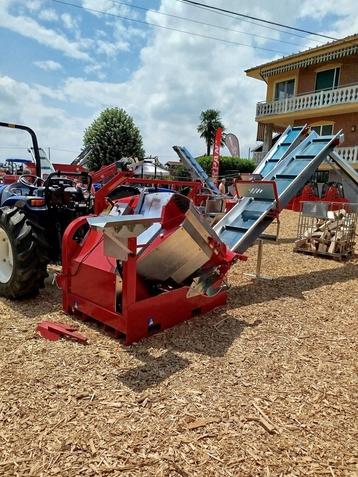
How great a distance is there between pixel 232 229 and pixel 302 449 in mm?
3579

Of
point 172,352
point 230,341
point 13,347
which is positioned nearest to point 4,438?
point 13,347

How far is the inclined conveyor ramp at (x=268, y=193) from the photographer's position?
5.35 metres

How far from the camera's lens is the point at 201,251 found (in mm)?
3672

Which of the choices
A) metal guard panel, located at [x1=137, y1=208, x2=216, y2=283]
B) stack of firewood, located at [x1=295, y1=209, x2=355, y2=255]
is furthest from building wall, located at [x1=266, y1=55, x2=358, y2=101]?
metal guard panel, located at [x1=137, y1=208, x2=216, y2=283]

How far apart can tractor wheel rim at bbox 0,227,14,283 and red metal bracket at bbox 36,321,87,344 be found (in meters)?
1.15

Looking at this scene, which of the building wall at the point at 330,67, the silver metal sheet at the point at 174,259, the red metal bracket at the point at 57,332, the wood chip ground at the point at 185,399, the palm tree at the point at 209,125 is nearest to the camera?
the wood chip ground at the point at 185,399

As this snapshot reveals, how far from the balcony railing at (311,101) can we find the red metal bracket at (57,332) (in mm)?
18900

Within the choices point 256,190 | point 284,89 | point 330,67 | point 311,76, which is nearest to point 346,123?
point 330,67

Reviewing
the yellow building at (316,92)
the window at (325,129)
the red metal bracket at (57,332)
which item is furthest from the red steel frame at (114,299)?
the window at (325,129)

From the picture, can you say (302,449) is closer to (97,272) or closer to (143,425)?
(143,425)

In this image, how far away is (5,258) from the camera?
4488mm

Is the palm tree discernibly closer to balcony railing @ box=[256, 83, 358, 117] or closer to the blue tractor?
balcony railing @ box=[256, 83, 358, 117]

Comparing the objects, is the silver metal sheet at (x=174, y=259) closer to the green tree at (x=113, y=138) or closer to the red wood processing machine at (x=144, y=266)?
the red wood processing machine at (x=144, y=266)

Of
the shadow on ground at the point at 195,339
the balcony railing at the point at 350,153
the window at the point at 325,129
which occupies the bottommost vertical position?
the shadow on ground at the point at 195,339
